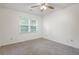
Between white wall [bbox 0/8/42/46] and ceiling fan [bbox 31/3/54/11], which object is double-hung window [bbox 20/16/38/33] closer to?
white wall [bbox 0/8/42/46]

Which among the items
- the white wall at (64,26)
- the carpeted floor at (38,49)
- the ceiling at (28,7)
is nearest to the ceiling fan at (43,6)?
the ceiling at (28,7)

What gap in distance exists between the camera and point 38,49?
1.63 m

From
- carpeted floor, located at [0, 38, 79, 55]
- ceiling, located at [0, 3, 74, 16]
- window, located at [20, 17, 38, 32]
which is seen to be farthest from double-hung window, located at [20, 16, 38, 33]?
carpeted floor, located at [0, 38, 79, 55]

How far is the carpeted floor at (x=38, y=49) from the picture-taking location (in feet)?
5.21

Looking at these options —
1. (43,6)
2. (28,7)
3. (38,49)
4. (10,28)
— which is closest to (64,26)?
(43,6)

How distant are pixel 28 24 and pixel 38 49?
0.53 meters

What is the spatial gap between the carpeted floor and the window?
0.25m

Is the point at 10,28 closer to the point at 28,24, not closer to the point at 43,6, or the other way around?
the point at 28,24

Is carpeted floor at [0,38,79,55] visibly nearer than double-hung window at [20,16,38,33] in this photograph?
Yes

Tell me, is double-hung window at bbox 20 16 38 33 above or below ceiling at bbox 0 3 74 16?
below

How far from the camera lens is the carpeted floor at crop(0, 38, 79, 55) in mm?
1588

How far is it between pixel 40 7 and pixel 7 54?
1053 mm
